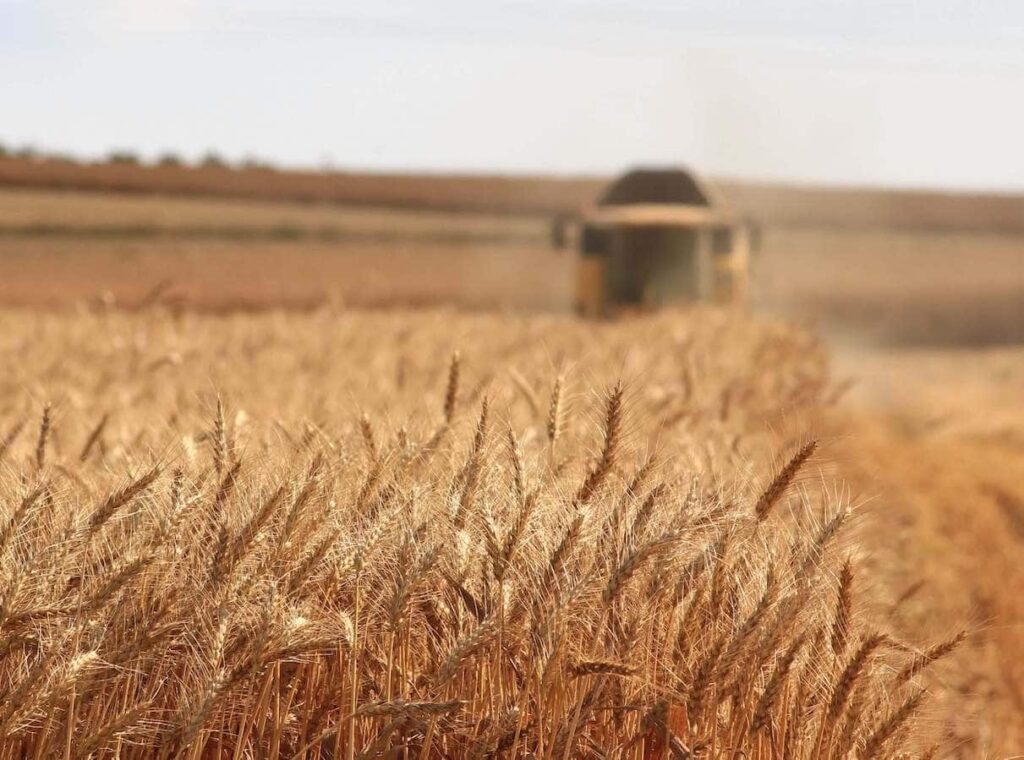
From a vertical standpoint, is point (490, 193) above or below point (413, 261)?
above

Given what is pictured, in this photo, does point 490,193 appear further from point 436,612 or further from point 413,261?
point 436,612

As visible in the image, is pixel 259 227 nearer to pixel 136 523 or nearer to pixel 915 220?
pixel 915 220

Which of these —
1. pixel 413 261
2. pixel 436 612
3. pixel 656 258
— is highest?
pixel 436 612

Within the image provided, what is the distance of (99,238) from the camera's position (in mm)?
24156

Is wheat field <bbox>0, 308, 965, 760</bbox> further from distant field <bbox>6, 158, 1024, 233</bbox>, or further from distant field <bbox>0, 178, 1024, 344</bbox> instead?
distant field <bbox>6, 158, 1024, 233</bbox>

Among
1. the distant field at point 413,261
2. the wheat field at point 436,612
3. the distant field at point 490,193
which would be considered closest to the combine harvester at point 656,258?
the distant field at point 413,261

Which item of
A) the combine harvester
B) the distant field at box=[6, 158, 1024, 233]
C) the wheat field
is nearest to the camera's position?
the wheat field

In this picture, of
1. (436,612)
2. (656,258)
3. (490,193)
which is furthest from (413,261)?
(436,612)

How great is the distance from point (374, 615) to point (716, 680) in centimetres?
56

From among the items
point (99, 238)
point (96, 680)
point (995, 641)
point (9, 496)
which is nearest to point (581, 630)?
point (96, 680)

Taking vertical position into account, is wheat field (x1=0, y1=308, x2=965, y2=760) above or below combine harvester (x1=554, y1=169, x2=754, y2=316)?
above

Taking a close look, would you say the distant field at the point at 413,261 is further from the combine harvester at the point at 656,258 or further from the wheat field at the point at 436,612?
the wheat field at the point at 436,612

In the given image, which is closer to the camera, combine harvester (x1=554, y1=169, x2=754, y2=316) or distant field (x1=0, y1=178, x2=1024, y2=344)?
combine harvester (x1=554, y1=169, x2=754, y2=316)

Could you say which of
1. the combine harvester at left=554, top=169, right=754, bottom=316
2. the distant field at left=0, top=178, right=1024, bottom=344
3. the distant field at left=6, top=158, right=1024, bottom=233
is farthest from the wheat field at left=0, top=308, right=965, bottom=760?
the distant field at left=6, top=158, right=1024, bottom=233
